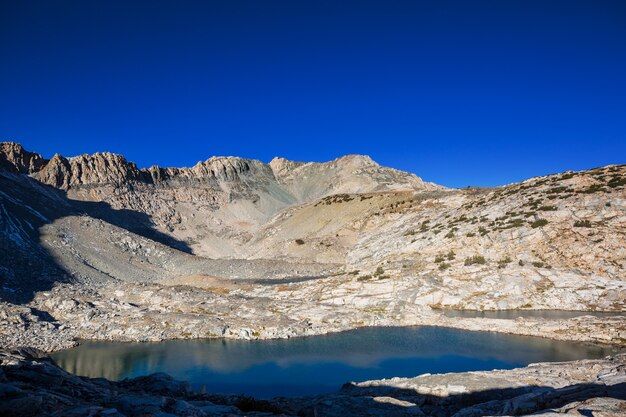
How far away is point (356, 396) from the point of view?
24266 mm

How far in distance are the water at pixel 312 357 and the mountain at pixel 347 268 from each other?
312cm

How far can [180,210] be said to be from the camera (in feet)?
527

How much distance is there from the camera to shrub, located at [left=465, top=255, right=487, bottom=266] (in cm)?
6656

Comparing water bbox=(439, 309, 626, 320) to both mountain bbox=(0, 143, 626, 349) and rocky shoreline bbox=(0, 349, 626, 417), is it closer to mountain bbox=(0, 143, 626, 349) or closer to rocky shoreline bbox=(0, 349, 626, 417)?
mountain bbox=(0, 143, 626, 349)

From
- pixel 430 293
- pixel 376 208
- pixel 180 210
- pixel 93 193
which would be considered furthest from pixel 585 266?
pixel 93 193

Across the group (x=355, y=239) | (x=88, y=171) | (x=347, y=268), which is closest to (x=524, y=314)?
(x=347, y=268)

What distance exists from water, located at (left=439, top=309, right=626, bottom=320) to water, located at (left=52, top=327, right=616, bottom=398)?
7.66 m

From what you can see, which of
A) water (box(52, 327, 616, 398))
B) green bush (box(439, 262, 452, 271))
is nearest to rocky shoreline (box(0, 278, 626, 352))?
water (box(52, 327, 616, 398))

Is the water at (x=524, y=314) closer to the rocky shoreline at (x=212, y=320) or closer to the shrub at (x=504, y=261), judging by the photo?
the rocky shoreline at (x=212, y=320)

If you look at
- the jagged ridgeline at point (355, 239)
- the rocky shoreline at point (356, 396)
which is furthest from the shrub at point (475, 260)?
the rocky shoreline at point (356, 396)

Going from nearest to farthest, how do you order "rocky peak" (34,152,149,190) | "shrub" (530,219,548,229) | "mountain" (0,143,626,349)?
"mountain" (0,143,626,349)
"shrub" (530,219,548,229)
"rocky peak" (34,152,149,190)

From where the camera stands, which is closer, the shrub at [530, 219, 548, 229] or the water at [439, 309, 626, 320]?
the water at [439, 309, 626, 320]

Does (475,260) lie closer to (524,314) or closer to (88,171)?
(524,314)

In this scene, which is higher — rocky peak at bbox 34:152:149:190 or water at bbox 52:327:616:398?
rocky peak at bbox 34:152:149:190
